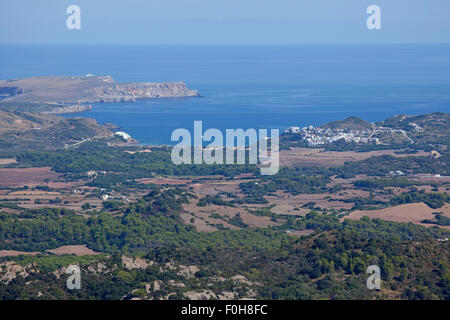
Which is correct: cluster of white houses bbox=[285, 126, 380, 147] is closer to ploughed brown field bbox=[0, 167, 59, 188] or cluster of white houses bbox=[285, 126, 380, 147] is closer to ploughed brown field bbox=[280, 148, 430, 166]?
ploughed brown field bbox=[280, 148, 430, 166]

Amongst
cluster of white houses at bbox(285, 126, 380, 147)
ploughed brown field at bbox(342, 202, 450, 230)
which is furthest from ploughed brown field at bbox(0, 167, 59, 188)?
cluster of white houses at bbox(285, 126, 380, 147)

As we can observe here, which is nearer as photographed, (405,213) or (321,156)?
(405,213)

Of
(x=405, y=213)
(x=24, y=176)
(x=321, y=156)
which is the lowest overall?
(x=405, y=213)

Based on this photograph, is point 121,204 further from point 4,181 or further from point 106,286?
point 106,286

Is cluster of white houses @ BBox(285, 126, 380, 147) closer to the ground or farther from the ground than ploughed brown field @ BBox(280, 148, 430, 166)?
farther from the ground

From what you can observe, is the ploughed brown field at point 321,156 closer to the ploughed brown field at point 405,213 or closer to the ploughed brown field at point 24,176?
the ploughed brown field at point 405,213

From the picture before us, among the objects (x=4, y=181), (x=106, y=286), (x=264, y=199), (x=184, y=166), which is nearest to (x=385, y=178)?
(x=264, y=199)

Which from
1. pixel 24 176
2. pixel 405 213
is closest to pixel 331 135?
pixel 405 213

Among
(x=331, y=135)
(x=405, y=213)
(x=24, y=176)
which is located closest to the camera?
(x=405, y=213)

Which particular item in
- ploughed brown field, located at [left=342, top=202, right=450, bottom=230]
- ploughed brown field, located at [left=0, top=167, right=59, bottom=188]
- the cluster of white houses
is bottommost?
ploughed brown field, located at [left=342, top=202, right=450, bottom=230]

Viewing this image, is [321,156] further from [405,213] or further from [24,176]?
[24,176]

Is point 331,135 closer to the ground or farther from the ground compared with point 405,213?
farther from the ground

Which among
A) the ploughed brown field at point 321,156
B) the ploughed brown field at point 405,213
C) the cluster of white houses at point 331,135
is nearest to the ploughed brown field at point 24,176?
the ploughed brown field at point 321,156
